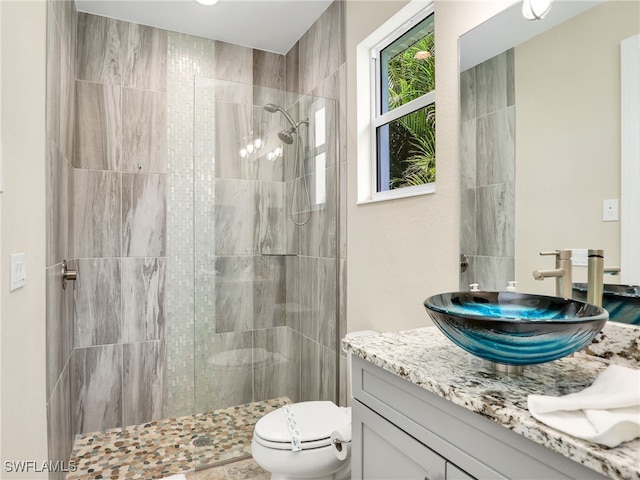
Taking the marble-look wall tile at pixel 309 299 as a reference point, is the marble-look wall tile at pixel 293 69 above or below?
above

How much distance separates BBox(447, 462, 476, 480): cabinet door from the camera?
32.2 inches

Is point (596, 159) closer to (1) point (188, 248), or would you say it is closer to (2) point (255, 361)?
(2) point (255, 361)

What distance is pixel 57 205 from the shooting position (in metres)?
1.85

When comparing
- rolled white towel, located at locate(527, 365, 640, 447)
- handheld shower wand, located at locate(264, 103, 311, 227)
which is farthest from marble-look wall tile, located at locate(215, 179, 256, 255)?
rolled white towel, located at locate(527, 365, 640, 447)

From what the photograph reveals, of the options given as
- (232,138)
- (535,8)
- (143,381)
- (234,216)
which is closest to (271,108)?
(232,138)

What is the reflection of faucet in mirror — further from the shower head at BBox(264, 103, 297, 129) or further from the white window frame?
the shower head at BBox(264, 103, 297, 129)

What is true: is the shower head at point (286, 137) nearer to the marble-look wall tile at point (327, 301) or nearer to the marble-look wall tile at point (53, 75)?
the marble-look wall tile at point (327, 301)

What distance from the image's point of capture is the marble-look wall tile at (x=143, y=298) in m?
2.68

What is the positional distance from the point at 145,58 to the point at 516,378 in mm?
2906

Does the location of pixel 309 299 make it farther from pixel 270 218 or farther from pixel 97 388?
pixel 97 388

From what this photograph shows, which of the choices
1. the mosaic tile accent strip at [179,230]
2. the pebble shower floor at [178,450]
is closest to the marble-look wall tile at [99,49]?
the mosaic tile accent strip at [179,230]

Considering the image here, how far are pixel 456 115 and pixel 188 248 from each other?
78.6 inches

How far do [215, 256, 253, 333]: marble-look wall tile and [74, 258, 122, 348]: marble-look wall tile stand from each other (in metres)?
0.89

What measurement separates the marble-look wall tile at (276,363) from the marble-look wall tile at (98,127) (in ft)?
4.99
